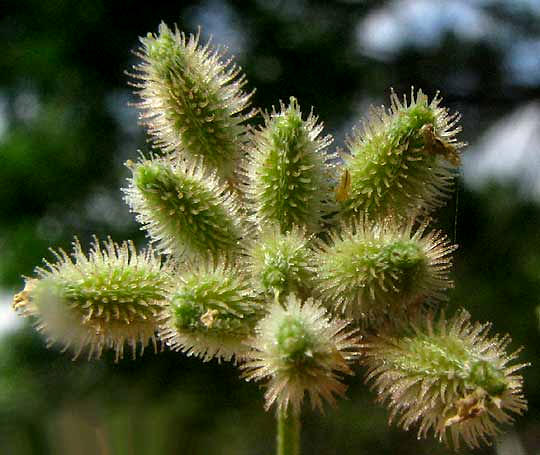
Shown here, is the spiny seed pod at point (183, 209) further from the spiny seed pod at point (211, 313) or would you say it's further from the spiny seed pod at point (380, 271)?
the spiny seed pod at point (380, 271)

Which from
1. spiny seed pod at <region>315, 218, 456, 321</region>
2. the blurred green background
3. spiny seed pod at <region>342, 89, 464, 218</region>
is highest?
the blurred green background

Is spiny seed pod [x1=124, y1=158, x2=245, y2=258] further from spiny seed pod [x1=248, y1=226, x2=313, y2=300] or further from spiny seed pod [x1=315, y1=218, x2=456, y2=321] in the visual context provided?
spiny seed pod [x1=315, y1=218, x2=456, y2=321]

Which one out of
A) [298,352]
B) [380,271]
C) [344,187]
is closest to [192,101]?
[344,187]

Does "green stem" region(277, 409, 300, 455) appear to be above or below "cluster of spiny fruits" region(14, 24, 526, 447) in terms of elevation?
below

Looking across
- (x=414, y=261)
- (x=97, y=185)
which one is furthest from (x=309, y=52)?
(x=414, y=261)

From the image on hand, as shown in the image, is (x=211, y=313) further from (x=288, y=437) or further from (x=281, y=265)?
(x=288, y=437)

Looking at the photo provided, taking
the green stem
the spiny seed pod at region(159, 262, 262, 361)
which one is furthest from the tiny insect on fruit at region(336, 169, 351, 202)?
the green stem

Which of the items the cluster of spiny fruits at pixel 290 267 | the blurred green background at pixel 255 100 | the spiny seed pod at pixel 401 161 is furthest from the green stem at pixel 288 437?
the blurred green background at pixel 255 100
